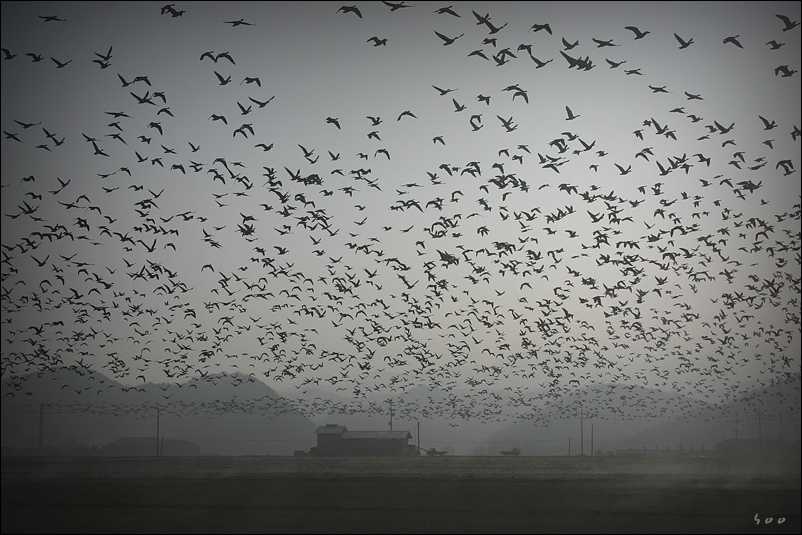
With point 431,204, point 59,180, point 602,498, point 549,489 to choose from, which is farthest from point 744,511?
point 59,180

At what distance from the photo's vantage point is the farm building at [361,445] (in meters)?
122

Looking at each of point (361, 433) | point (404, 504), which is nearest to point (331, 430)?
point (361, 433)

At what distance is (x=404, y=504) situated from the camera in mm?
40312

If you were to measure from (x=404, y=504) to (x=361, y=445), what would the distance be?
85.0 m

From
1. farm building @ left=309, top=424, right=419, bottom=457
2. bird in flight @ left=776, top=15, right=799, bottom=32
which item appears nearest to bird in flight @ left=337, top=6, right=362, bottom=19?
bird in flight @ left=776, top=15, right=799, bottom=32

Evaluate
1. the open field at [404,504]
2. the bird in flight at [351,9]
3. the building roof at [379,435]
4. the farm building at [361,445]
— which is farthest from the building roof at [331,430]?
the bird in flight at [351,9]

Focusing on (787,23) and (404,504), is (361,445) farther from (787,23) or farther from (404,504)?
(787,23)

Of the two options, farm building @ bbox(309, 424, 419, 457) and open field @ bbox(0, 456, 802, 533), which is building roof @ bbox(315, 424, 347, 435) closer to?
farm building @ bbox(309, 424, 419, 457)

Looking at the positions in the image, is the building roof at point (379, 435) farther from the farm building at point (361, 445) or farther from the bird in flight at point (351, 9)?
the bird in flight at point (351, 9)

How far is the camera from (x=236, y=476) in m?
61.9

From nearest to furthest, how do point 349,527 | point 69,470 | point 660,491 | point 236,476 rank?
point 349,527 < point 660,491 < point 236,476 < point 69,470

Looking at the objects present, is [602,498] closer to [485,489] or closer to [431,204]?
[485,489]

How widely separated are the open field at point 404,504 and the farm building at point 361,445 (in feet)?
209

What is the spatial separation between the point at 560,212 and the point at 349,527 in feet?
66.3
